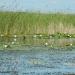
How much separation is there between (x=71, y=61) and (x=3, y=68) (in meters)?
2.70

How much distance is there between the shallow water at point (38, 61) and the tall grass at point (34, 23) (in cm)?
373

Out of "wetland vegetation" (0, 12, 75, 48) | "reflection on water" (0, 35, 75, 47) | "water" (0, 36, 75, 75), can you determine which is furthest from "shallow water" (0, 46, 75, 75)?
"wetland vegetation" (0, 12, 75, 48)

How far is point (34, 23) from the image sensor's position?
2156 centimetres

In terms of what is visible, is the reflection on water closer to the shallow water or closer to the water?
the water

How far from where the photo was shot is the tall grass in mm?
20406

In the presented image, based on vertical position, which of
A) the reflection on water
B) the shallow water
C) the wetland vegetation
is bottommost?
the shallow water

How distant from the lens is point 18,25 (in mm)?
20906

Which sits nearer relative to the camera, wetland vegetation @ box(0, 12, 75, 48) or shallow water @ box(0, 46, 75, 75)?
shallow water @ box(0, 46, 75, 75)

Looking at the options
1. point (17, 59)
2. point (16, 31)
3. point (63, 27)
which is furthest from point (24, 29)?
point (17, 59)

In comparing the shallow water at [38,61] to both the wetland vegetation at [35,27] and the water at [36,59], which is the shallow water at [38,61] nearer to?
the water at [36,59]

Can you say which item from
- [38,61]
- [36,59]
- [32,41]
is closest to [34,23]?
[32,41]

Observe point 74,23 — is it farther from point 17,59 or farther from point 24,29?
point 17,59

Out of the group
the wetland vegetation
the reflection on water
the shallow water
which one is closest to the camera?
the shallow water

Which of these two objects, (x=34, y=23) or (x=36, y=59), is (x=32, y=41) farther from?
(x=36, y=59)
